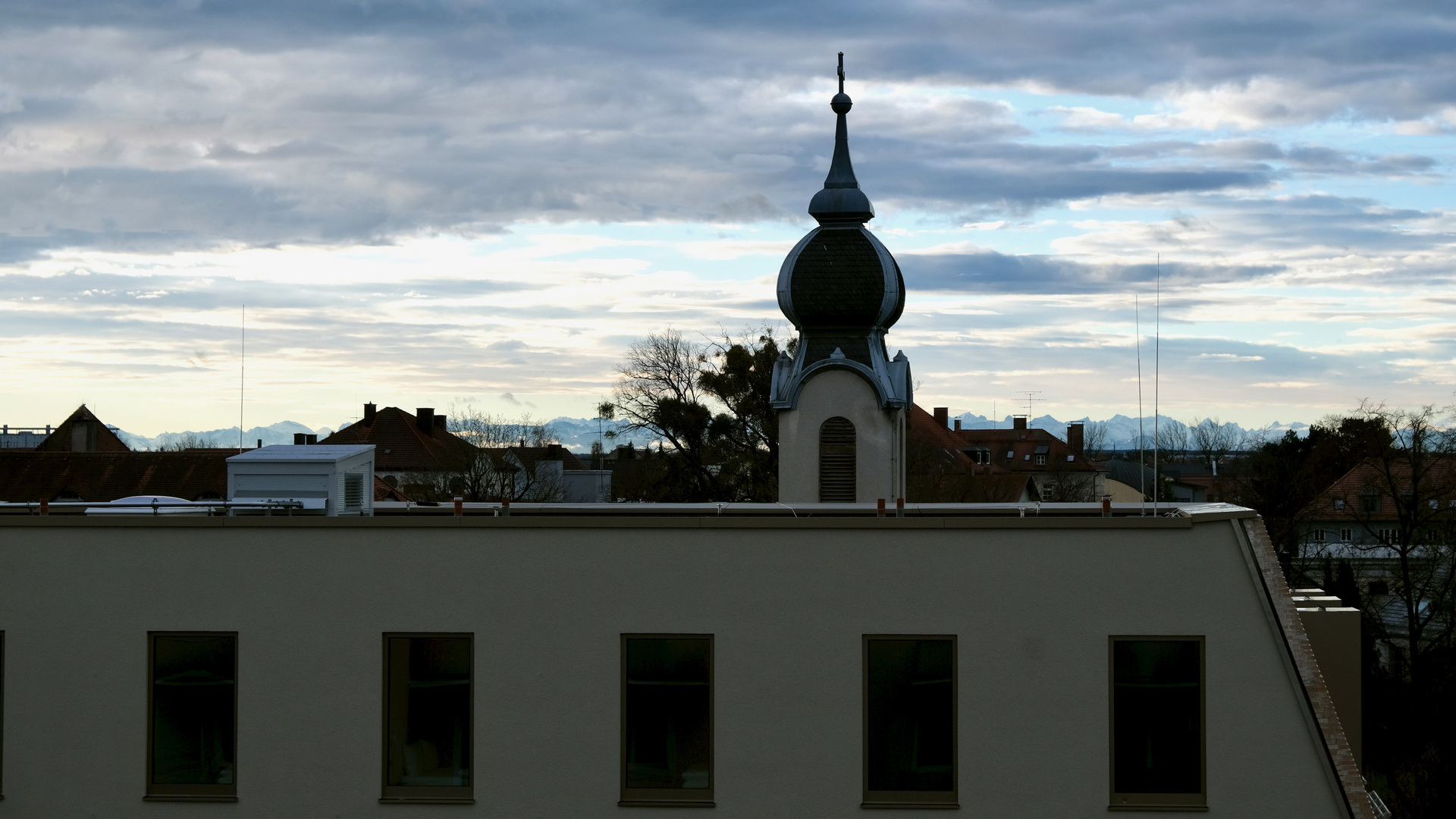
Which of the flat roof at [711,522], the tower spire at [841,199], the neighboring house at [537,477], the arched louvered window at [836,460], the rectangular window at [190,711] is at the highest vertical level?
the tower spire at [841,199]

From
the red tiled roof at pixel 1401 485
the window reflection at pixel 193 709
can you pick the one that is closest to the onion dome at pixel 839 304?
the window reflection at pixel 193 709

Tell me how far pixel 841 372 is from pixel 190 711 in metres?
13.2

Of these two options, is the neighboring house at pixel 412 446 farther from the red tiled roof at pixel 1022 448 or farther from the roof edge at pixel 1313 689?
the roof edge at pixel 1313 689

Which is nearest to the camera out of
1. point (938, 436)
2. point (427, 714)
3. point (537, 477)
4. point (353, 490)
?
point (427, 714)

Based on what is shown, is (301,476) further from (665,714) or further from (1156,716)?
(1156,716)

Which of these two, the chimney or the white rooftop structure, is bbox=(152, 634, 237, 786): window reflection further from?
the chimney

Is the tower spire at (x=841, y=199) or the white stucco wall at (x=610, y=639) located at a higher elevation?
the tower spire at (x=841, y=199)

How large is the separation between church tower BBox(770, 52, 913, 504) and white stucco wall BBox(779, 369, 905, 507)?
1 centimetres

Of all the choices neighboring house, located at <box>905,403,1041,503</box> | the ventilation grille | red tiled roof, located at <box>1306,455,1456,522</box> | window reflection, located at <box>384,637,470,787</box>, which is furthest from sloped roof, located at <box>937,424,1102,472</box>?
window reflection, located at <box>384,637,470,787</box>

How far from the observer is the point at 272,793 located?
11.2m

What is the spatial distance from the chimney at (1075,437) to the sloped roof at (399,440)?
48022 mm

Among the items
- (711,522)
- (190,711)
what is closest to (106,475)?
(190,711)

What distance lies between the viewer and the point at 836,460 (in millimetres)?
22484

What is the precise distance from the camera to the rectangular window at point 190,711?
11305 mm
